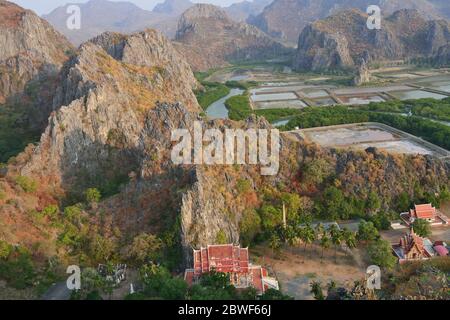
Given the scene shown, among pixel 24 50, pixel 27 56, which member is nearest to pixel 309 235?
pixel 27 56

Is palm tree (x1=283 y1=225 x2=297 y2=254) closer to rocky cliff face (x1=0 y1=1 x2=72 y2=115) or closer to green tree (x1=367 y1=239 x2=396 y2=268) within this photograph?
green tree (x1=367 y1=239 x2=396 y2=268)

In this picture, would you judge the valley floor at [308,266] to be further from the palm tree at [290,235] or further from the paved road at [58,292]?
the paved road at [58,292]

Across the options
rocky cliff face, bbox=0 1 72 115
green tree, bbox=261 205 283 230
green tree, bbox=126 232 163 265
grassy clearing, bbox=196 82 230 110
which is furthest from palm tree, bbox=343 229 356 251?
grassy clearing, bbox=196 82 230 110

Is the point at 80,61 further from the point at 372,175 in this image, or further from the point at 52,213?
the point at 372,175
